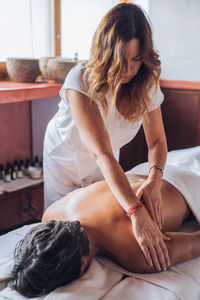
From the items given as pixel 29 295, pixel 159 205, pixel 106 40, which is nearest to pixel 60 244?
pixel 29 295

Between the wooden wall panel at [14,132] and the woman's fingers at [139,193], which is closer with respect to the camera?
the woman's fingers at [139,193]

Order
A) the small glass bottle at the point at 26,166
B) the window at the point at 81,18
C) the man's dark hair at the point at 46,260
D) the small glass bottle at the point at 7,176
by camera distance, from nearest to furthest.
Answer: the man's dark hair at the point at 46,260, the small glass bottle at the point at 7,176, the small glass bottle at the point at 26,166, the window at the point at 81,18

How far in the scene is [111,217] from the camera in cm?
136

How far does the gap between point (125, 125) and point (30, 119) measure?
48.2 inches

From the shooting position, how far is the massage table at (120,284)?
113 cm

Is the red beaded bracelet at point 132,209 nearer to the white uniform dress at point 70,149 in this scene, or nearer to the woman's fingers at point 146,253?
the woman's fingers at point 146,253

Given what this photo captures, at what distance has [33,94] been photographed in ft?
7.66

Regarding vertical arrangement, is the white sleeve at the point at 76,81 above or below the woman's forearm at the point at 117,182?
above

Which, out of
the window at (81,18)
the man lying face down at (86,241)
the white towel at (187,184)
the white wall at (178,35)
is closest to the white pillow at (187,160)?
the white towel at (187,184)

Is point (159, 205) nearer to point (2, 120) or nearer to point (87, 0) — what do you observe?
point (2, 120)

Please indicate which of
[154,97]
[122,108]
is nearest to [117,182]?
[122,108]

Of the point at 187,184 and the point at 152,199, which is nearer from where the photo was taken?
the point at 152,199

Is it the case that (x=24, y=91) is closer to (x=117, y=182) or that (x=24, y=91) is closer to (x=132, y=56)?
(x=132, y=56)

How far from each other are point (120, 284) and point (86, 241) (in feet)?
0.60
